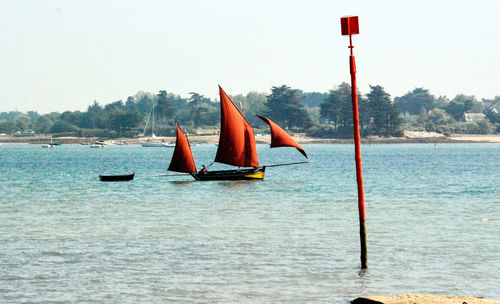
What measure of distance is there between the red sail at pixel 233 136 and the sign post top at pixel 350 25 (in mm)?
48564

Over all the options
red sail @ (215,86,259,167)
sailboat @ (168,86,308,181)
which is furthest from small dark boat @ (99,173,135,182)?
red sail @ (215,86,259,167)

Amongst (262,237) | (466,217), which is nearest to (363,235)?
(262,237)

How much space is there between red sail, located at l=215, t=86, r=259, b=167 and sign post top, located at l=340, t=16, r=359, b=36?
1912 inches

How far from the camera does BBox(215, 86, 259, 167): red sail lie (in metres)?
74.0

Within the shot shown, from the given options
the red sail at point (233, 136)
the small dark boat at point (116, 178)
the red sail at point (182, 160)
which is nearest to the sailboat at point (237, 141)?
the red sail at point (233, 136)

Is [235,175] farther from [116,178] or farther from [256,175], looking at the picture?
[116,178]

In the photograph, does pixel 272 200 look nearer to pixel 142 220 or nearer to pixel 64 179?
pixel 142 220

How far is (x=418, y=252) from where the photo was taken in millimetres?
31812

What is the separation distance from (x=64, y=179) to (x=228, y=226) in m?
56.8

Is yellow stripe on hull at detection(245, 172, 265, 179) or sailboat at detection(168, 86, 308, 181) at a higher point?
sailboat at detection(168, 86, 308, 181)

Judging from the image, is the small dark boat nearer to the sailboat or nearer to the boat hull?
the boat hull

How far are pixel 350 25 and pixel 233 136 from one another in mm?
49821

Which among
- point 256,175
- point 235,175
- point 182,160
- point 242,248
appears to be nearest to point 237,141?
point 235,175

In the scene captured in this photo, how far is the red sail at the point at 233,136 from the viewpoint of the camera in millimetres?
74000
